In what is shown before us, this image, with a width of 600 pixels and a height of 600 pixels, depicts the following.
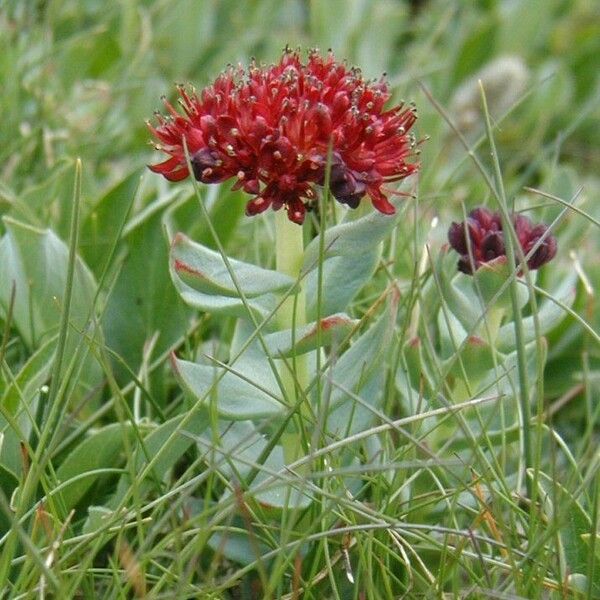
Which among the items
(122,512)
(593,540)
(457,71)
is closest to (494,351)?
(593,540)

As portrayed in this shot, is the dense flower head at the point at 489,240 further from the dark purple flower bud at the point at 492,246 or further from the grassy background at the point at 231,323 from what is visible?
the grassy background at the point at 231,323

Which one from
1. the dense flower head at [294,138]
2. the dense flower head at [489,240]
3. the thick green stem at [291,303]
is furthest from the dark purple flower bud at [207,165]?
the dense flower head at [489,240]

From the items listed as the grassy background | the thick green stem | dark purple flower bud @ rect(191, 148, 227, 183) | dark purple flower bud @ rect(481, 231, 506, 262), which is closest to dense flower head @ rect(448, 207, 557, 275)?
dark purple flower bud @ rect(481, 231, 506, 262)

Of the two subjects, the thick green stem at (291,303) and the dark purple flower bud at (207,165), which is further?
the thick green stem at (291,303)

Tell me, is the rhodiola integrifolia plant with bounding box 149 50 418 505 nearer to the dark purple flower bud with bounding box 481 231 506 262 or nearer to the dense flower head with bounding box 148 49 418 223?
the dense flower head with bounding box 148 49 418 223

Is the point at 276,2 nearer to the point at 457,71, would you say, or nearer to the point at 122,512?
the point at 457,71

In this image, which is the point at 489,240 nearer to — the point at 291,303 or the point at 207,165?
the point at 291,303
